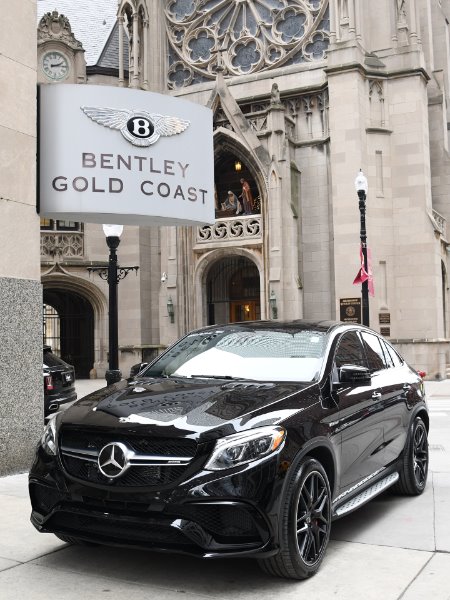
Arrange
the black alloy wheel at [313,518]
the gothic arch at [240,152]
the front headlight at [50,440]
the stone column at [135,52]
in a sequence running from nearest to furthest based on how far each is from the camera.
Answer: the black alloy wheel at [313,518] < the front headlight at [50,440] < the gothic arch at [240,152] < the stone column at [135,52]

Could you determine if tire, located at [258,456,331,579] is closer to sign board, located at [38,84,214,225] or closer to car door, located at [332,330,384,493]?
car door, located at [332,330,384,493]

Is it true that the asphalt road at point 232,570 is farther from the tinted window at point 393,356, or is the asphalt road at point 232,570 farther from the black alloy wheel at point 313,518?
the tinted window at point 393,356

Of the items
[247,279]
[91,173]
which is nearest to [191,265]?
[247,279]

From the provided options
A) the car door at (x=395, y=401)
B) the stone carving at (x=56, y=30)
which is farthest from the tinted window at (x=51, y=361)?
the stone carving at (x=56, y=30)

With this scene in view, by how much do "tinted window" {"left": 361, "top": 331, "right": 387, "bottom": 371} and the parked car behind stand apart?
7.80 m

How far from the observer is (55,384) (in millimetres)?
13461

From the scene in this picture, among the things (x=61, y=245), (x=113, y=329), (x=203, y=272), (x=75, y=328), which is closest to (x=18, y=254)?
(x=113, y=329)

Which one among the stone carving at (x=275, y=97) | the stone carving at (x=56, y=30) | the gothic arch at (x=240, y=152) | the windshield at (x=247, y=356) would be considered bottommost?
the windshield at (x=247, y=356)

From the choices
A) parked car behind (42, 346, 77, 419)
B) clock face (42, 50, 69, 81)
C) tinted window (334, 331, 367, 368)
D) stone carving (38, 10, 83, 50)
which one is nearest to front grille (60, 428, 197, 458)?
tinted window (334, 331, 367, 368)

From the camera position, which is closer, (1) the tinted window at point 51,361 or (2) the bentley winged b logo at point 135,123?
(2) the bentley winged b logo at point 135,123

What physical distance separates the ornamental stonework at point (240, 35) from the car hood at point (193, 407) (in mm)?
24859

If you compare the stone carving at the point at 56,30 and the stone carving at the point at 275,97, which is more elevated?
the stone carving at the point at 56,30

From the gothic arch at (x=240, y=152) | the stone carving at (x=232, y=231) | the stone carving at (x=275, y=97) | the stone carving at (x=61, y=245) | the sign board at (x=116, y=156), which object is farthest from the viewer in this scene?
the stone carving at (x=61, y=245)

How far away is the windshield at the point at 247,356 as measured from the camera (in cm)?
537
